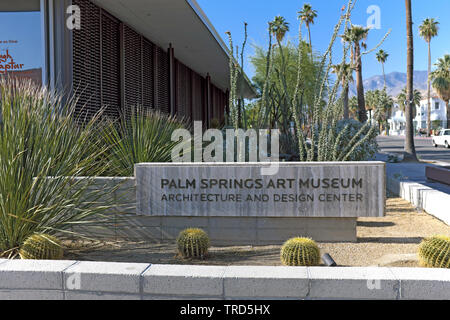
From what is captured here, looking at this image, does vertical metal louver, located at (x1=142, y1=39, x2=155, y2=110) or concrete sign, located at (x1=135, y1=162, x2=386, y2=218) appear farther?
vertical metal louver, located at (x1=142, y1=39, x2=155, y2=110)

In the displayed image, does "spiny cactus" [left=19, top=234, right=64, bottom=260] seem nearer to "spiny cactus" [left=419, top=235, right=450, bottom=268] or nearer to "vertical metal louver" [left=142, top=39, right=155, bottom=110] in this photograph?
"spiny cactus" [left=419, top=235, right=450, bottom=268]

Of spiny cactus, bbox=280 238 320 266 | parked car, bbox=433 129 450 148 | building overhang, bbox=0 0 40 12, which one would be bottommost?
spiny cactus, bbox=280 238 320 266

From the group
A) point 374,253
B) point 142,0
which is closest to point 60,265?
point 374,253

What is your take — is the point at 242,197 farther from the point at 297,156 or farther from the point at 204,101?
the point at 204,101

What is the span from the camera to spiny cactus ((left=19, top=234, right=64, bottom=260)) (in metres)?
4.33

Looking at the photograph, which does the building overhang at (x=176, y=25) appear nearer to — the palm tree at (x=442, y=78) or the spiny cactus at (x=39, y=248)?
the spiny cactus at (x=39, y=248)

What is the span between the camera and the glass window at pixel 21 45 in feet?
28.2

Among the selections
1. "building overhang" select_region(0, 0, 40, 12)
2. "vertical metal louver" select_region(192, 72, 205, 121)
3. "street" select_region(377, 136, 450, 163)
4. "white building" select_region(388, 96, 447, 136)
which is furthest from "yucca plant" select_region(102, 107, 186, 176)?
"white building" select_region(388, 96, 447, 136)

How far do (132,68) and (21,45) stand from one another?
14.1ft

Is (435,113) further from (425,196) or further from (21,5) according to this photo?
(21,5)

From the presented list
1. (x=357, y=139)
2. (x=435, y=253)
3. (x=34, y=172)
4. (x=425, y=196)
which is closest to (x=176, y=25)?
(x=357, y=139)

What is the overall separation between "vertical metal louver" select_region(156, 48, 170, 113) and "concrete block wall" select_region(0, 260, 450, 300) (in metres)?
11.7

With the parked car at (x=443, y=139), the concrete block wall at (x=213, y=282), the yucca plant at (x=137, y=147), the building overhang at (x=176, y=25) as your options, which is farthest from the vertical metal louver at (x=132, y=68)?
the parked car at (x=443, y=139)

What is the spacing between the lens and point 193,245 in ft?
15.9
